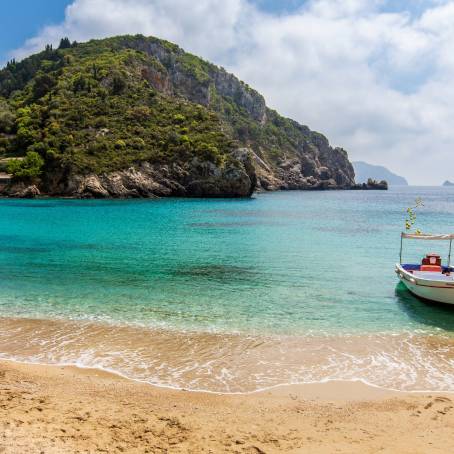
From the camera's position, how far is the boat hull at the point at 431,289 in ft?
55.6

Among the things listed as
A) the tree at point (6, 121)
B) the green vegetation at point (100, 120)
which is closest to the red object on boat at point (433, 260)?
the green vegetation at point (100, 120)

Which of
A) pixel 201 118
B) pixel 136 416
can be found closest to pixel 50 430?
pixel 136 416

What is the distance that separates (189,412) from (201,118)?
10907 cm

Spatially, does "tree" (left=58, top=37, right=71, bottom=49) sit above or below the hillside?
above

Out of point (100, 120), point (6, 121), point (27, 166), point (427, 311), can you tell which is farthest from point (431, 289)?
point (6, 121)

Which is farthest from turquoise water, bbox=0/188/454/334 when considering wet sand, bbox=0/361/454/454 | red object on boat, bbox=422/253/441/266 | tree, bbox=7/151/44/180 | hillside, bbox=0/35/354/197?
hillside, bbox=0/35/354/197

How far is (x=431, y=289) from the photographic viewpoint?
57.5ft

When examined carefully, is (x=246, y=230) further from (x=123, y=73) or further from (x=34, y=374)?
(x=123, y=73)

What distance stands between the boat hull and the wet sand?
821 centimetres

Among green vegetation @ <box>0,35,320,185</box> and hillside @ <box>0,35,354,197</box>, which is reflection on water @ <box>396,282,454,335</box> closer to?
hillside @ <box>0,35,354,197</box>

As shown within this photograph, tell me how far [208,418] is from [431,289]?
1247cm

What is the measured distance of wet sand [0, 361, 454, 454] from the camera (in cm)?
739

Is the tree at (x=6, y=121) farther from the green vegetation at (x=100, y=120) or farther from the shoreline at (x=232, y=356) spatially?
the shoreline at (x=232, y=356)

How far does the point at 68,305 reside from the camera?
16.8 meters
